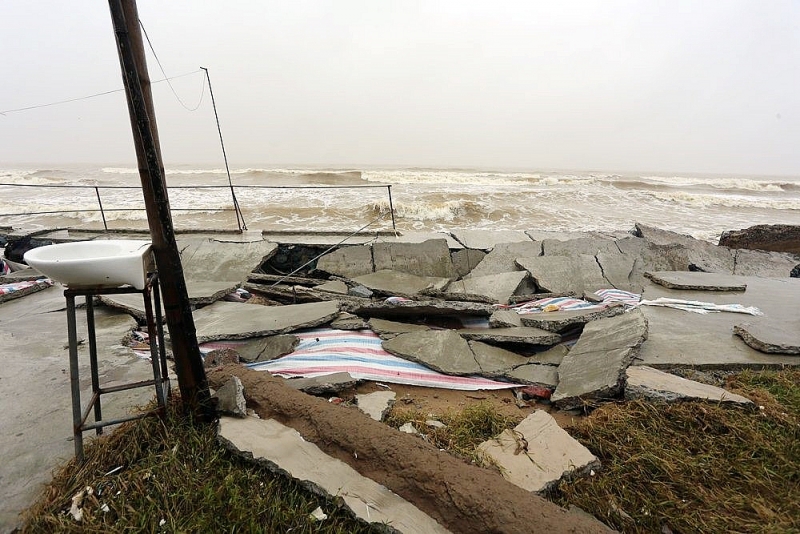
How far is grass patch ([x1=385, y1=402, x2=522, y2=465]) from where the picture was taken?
2518mm

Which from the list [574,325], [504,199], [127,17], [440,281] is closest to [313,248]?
[440,281]

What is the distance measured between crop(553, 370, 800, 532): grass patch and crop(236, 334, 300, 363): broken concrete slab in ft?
8.04

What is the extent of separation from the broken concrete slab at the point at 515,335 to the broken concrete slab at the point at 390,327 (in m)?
0.49

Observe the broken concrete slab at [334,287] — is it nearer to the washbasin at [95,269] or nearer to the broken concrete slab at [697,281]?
the washbasin at [95,269]

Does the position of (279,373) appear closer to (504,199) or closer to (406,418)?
(406,418)

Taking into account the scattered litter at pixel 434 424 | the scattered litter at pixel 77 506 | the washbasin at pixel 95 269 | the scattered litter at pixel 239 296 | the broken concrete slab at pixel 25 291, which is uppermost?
the washbasin at pixel 95 269

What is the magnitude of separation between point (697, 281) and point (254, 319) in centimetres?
553

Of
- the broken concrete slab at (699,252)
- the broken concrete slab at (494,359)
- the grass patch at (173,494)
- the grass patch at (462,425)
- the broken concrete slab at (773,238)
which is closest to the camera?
the grass patch at (173,494)

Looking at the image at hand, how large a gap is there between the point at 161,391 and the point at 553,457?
7.63 feet

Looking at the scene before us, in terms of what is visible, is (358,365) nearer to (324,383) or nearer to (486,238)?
(324,383)

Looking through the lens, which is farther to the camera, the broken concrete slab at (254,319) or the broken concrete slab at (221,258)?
the broken concrete slab at (221,258)

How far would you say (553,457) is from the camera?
233 cm

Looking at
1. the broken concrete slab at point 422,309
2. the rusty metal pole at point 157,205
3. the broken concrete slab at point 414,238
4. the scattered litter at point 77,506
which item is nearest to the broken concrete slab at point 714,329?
the broken concrete slab at point 422,309

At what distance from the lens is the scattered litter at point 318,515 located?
1.88m
